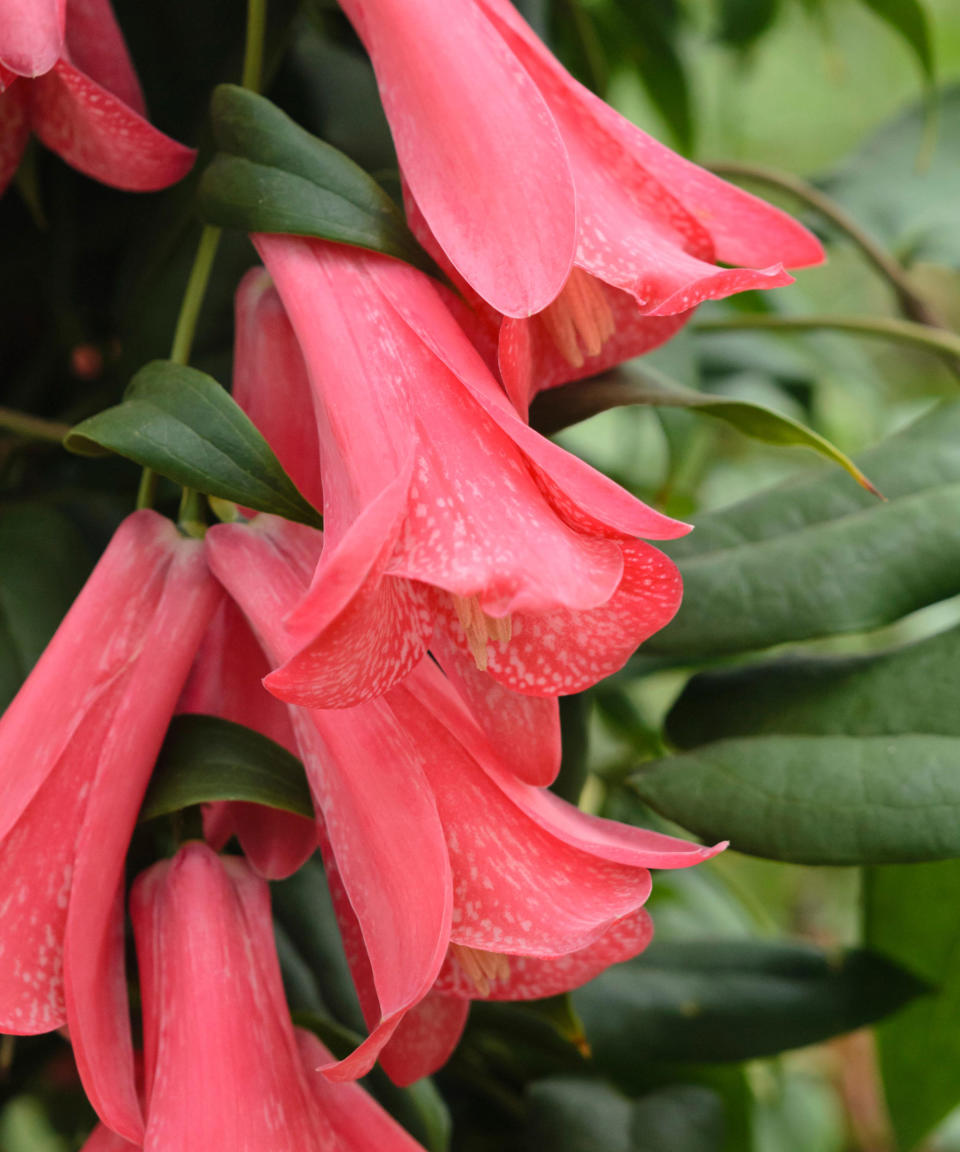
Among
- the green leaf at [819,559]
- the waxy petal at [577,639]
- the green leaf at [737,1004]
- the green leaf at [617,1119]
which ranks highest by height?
the waxy petal at [577,639]

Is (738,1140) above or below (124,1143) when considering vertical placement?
below

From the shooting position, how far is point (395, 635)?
15cm

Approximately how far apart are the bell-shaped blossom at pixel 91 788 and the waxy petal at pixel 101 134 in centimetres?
7

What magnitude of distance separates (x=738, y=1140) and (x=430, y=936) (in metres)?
0.23

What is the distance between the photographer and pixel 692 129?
0.43 meters

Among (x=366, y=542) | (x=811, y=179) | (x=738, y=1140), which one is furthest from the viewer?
(x=811, y=179)

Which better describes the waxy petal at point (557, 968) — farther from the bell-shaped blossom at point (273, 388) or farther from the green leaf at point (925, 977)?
the green leaf at point (925, 977)

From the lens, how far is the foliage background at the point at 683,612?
23cm

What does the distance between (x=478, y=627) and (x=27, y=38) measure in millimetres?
105

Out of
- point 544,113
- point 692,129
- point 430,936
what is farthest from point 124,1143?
point 692,129

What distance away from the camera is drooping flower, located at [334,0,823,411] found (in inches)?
6.3

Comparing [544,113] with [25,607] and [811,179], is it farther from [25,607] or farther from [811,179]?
[811,179]

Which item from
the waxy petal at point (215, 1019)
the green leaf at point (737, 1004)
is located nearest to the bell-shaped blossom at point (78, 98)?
the waxy petal at point (215, 1019)

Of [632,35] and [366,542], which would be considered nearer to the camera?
[366,542]
